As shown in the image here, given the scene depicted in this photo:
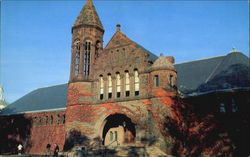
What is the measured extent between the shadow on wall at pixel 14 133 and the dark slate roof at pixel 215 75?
22.7 meters

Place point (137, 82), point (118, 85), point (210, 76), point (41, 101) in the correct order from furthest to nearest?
point (41, 101) < point (118, 85) < point (210, 76) < point (137, 82)

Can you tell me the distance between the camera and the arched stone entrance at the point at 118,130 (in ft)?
98.1

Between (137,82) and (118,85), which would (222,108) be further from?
(118,85)

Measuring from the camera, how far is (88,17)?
3362cm

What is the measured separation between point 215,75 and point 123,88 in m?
9.39

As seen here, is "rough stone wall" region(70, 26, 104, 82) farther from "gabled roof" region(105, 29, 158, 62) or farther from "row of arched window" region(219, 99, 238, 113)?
"row of arched window" region(219, 99, 238, 113)

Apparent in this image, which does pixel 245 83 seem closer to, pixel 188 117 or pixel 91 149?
pixel 188 117

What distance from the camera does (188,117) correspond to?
27.3m

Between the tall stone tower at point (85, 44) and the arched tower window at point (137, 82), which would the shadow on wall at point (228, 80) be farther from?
the tall stone tower at point (85, 44)

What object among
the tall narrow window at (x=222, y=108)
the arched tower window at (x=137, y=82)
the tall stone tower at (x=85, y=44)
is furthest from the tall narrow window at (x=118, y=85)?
the tall narrow window at (x=222, y=108)


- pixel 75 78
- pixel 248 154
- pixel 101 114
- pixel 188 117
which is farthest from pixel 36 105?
pixel 248 154

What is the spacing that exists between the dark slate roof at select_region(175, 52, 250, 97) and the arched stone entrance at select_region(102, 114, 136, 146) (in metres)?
6.61

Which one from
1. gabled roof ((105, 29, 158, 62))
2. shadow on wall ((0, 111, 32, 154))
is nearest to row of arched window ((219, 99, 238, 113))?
gabled roof ((105, 29, 158, 62))

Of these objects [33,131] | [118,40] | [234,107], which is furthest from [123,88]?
[33,131]
